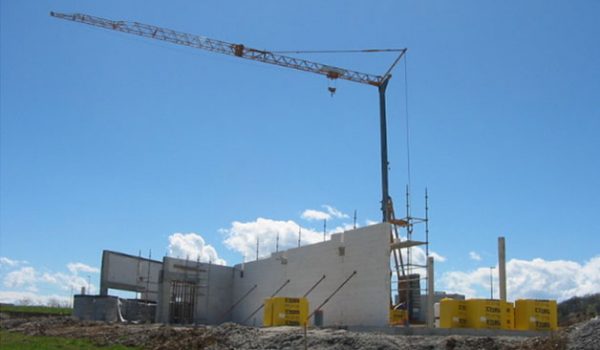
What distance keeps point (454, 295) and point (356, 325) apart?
42.3ft

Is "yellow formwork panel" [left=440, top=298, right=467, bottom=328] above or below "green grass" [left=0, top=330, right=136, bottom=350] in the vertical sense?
above

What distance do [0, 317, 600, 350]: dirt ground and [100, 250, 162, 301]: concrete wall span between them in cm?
1043

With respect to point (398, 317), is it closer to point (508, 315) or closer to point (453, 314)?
point (453, 314)

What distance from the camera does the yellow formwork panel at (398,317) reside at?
3230 centimetres

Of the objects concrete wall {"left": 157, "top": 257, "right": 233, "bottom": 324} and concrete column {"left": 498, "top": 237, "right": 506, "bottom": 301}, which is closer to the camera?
concrete column {"left": 498, "top": 237, "right": 506, "bottom": 301}

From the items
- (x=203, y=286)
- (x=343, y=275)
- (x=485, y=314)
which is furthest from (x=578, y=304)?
(x=485, y=314)

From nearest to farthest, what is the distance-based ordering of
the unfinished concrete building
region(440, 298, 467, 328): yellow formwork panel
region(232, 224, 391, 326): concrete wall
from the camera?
region(440, 298, 467, 328): yellow formwork panel, region(232, 224, 391, 326): concrete wall, the unfinished concrete building

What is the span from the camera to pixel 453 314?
2645 cm

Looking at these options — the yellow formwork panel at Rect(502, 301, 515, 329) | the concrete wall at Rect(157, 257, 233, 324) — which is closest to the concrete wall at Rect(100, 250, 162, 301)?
the concrete wall at Rect(157, 257, 233, 324)

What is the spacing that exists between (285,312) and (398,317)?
222 inches

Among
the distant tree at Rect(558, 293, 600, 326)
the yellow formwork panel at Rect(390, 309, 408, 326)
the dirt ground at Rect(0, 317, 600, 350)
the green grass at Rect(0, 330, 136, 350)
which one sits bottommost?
the green grass at Rect(0, 330, 136, 350)

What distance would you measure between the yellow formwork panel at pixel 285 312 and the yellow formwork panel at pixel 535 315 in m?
10.8

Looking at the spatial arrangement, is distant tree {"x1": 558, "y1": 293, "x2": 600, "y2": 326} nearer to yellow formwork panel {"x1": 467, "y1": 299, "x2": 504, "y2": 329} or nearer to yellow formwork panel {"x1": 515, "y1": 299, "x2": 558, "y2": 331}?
yellow formwork panel {"x1": 515, "y1": 299, "x2": 558, "y2": 331}

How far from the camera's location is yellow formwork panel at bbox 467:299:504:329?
2602 centimetres
